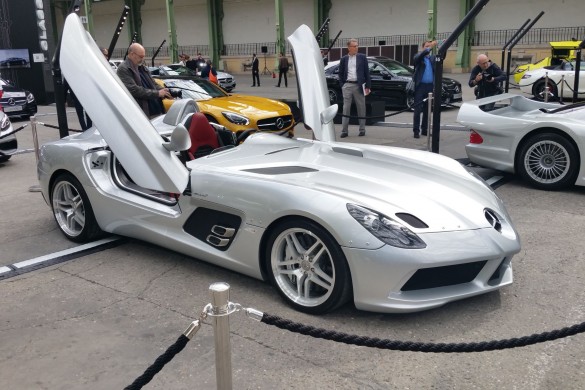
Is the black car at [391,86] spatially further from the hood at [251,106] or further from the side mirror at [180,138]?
the side mirror at [180,138]

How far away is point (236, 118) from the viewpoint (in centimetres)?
991

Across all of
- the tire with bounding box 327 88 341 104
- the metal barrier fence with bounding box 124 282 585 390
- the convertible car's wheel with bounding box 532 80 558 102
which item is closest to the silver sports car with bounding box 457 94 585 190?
the metal barrier fence with bounding box 124 282 585 390

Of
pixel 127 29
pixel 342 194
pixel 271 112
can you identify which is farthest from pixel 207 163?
pixel 127 29

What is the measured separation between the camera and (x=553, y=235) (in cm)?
528

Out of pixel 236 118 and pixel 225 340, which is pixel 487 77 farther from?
pixel 225 340

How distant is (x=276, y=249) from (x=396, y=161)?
4.51 feet

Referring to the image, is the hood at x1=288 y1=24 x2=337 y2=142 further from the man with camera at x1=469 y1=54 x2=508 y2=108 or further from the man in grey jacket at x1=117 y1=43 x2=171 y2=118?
the man with camera at x1=469 y1=54 x2=508 y2=108

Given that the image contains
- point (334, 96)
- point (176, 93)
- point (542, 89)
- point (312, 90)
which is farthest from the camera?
point (542, 89)

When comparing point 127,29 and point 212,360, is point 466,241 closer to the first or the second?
point 212,360

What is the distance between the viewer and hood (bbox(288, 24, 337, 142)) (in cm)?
555

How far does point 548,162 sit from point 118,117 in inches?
199

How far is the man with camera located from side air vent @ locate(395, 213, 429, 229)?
7776 millimetres

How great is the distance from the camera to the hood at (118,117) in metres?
4.29

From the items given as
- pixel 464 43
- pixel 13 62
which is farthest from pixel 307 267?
pixel 464 43
